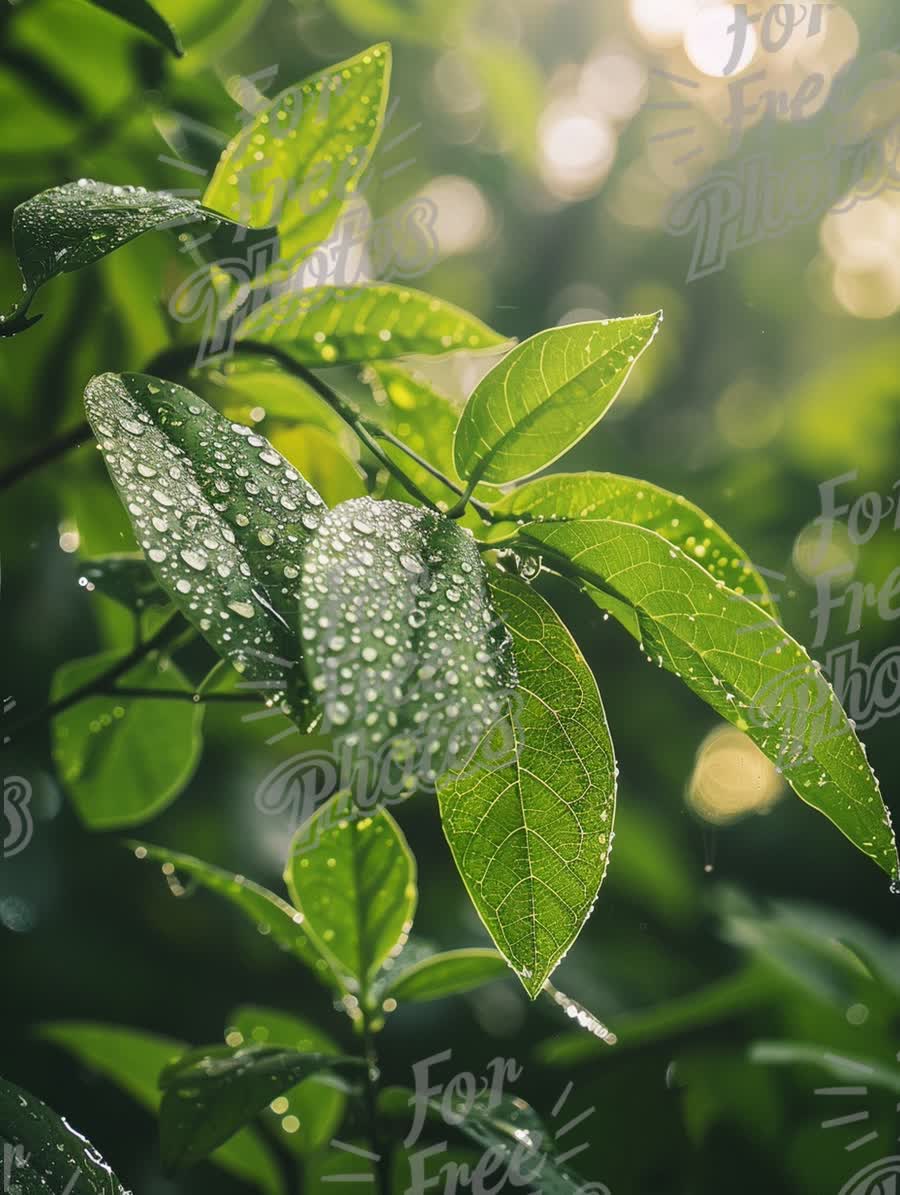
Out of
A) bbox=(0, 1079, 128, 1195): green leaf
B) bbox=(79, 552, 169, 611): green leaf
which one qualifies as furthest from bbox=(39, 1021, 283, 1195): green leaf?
bbox=(79, 552, 169, 611): green leaf

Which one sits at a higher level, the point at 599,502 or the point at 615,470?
the point at 615,470

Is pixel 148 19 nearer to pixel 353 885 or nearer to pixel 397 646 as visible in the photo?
pixel 397 646

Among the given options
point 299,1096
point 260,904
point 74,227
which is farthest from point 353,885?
point 74,227

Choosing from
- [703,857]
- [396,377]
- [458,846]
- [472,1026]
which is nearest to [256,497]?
[458,846]

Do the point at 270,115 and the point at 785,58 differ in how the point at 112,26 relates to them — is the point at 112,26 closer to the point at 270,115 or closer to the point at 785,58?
the point at 270,115

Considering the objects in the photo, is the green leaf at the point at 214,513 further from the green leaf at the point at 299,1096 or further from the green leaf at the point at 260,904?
the green leaf at the point at 299,1096

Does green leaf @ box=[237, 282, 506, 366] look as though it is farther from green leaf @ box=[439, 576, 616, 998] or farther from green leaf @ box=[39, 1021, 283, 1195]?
green leaf @ box=[39, 1021, 283, 1195]

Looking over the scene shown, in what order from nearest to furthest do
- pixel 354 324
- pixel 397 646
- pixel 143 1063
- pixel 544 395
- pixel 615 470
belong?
pixel 397 646
pixel 544 395
pixel 354 324
pixel 143 1063
pixel 615 470
